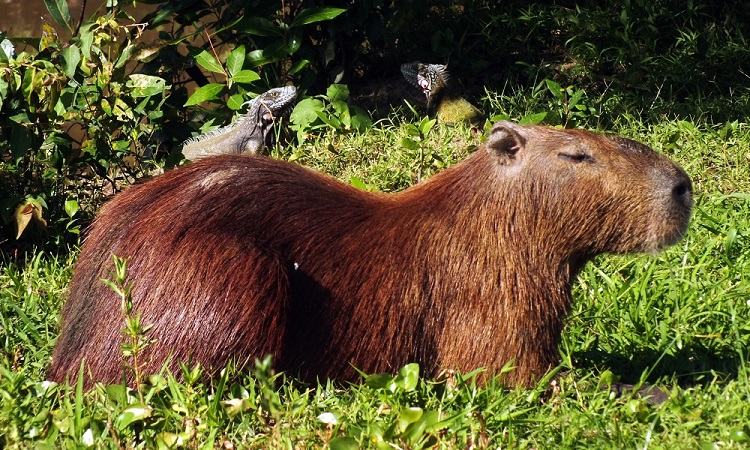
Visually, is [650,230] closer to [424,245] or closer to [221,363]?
[424,245]

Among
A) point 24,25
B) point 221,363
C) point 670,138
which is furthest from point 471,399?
point 24,25

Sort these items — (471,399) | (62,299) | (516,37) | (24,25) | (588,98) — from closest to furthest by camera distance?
(471,399), (62,299), (588,98), (516,37), (24,25)

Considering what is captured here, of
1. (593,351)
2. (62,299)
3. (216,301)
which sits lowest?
(593,351)

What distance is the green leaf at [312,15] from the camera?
579 centimetres

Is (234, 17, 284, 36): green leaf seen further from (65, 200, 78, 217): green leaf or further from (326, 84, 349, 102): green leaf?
(65, 200, 78, 217): green leaf

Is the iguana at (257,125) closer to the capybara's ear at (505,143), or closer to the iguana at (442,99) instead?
the iguana at (442,99)

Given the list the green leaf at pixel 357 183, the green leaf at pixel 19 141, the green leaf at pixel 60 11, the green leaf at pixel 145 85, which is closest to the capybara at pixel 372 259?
the green leaf at pixel 357 183

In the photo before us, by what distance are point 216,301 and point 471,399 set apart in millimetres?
876

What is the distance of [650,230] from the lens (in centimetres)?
335

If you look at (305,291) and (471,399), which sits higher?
(305,291)

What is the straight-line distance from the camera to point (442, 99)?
6.11 metres

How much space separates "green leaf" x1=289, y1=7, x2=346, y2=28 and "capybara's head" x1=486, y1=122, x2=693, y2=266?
2.59 m

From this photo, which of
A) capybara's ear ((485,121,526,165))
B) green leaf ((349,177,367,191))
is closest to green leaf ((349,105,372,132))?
green leaf ((349,177,367,191))

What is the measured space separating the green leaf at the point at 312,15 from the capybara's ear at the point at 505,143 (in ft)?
8.43
